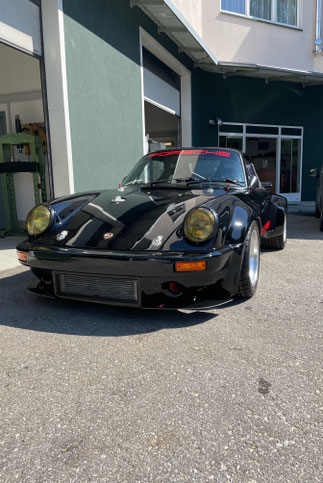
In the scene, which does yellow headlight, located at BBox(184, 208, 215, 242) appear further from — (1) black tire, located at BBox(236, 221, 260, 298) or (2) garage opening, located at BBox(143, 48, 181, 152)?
(2) garage opening, located at BBox(143, 48, 181, 152)

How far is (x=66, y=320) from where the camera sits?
8.22ft

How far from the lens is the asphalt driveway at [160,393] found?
1.28m

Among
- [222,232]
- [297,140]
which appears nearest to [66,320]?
[222,232]

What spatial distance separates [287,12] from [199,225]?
1213 cm

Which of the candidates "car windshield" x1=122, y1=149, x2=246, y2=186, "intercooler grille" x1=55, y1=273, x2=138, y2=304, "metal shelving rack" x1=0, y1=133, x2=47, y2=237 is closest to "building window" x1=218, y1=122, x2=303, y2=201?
"metal shelving rack" x1=0, y1=133, x2=47, y2=237

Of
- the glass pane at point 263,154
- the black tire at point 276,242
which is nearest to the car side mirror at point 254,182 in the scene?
the black tire at point 276,242

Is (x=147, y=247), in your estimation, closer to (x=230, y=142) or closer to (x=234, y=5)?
(x=230, y=142)

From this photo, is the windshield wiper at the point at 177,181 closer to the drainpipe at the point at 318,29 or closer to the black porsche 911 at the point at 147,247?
the black porsche 911 at the point at 147,247

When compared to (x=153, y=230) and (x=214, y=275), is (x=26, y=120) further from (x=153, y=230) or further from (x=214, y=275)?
(x=214, y=275)

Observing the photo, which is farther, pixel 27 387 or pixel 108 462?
pixel 27 387

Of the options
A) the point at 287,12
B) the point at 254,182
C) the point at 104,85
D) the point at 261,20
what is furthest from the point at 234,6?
the point at 254,182

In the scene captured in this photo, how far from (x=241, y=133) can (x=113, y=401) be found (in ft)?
37.9

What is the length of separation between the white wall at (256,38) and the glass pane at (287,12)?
248 mm

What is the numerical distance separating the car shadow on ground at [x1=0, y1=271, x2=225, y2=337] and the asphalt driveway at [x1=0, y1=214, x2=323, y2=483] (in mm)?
13
